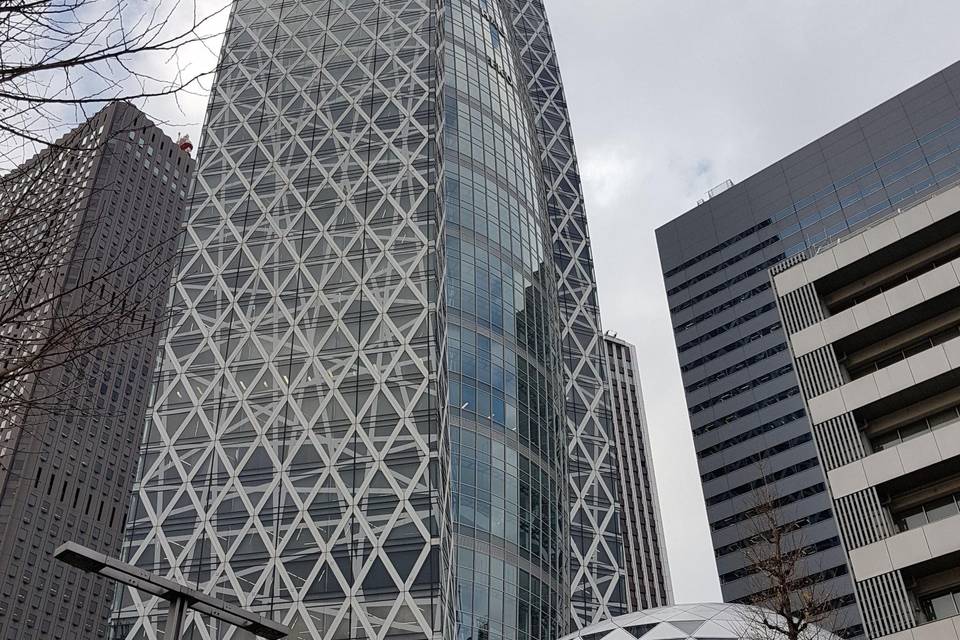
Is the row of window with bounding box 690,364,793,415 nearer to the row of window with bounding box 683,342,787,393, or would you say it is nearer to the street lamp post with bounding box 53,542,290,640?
the row of window with bounding box 683,342,787,393

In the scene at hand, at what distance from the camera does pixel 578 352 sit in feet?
276

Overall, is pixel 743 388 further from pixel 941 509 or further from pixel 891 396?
pixel 941 509

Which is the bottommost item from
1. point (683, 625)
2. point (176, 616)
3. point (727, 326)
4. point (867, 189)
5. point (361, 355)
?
point (176, 616)

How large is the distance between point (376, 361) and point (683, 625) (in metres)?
25.2

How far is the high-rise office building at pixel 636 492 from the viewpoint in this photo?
475 feet

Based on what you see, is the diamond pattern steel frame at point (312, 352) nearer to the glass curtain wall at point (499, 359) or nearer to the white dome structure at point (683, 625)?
the glass curtain wall at point (499, 359)

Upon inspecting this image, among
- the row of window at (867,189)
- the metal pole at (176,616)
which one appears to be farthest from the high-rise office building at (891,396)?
the row of window at (867,189)

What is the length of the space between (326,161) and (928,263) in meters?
42.9

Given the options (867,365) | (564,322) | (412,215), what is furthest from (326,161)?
(867,365)

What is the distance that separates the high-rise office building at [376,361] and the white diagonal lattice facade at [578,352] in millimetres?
255

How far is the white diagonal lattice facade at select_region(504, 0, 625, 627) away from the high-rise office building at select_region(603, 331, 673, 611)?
49134mm

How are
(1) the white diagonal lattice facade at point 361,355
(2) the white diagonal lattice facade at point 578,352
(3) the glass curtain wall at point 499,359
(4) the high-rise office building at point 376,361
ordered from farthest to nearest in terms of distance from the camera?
(2) the white diagonal lattice facade at point 578,352
(3) the glass curtain wall at point 499,359
(4) the high-rise office building at point 376,361
(1) the white diagonal lattice facade at point 361,355

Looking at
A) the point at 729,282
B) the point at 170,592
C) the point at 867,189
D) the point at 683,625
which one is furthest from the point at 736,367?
the point at 170,592

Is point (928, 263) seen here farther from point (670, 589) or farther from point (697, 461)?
point (670, 589)
